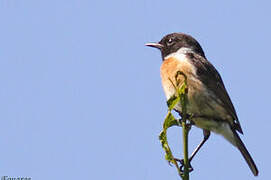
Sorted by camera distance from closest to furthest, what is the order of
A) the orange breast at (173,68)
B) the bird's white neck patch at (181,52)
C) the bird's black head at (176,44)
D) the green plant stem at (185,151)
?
the green plant stem at (185,151)
the orange breast at (173,68)
the bird's white neck patch at (181,52)
the bird's black head at (176,44)

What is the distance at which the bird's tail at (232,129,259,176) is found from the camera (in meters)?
5.62

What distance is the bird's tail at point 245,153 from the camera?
18.5ft

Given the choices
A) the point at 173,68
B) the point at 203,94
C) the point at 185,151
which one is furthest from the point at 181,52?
the point at 185,151

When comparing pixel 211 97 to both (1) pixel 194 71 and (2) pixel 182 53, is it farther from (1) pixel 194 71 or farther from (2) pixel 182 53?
(2) pixel 182 53

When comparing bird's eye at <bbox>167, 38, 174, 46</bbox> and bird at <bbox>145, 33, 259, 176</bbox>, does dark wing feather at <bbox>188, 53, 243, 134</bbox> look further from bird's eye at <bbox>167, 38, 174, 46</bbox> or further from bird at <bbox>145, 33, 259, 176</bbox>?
bird's eye at <bbox>167, 38, 174, 46</bbox>

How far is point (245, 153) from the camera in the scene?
20.7ft

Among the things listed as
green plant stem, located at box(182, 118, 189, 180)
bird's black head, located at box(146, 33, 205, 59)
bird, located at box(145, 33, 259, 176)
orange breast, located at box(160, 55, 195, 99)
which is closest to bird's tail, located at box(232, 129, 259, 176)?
bird, located at box(145, 33, 259, 176)

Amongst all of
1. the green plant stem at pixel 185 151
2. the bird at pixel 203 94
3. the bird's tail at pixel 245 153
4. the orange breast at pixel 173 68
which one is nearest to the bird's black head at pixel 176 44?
the bird at pixel 203 94

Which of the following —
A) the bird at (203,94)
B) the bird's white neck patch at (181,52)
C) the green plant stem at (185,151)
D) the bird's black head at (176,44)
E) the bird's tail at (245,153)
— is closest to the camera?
the green plant stem at (185,151)

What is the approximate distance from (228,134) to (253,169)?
803mm

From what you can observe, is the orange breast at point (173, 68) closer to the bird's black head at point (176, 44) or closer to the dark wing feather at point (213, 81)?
the dark wing feather at point (213, 81)

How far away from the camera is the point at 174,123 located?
7.18ft

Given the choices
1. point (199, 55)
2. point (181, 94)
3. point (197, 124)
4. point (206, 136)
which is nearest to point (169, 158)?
point (181, 94)

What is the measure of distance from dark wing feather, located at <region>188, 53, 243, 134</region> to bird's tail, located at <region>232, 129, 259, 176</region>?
0.51 feet
